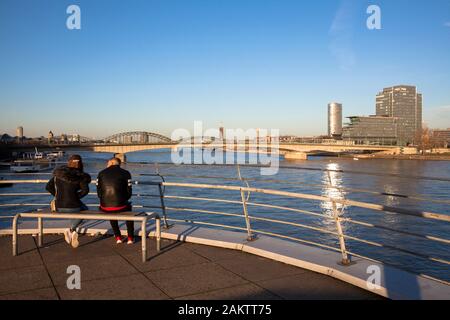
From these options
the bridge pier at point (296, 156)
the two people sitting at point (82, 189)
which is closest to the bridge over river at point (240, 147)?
the bridge pier at point (296, 156)

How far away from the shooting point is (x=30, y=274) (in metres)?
4.41

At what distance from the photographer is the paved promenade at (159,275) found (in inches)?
150

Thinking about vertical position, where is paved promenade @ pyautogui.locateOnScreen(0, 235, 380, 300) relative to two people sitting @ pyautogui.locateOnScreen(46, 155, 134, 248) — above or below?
below

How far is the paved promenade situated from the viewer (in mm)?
3799

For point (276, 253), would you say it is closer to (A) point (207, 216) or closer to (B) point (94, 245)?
(B) point (94, 245)

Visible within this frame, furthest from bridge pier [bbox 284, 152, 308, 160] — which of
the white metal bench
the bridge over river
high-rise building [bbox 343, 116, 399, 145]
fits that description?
the white metal bench

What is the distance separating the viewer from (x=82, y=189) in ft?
18.1

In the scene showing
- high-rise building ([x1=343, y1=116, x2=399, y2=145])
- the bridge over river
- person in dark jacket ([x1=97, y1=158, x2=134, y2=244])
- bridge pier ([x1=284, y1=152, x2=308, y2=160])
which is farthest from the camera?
high-rise building ([x1=343, y1=116, x2=399, y2=145])

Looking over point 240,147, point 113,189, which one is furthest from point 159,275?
point 240,147

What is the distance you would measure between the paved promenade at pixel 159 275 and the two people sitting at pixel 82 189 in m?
0.53

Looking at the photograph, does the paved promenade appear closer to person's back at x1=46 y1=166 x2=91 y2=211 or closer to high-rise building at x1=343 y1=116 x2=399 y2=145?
person's back at x1=46 y1=166 x2=91 y2=211

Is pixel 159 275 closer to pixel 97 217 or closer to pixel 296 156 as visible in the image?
pixel 97 217

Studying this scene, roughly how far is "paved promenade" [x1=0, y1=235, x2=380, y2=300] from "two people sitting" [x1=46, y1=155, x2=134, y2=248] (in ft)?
1.75
